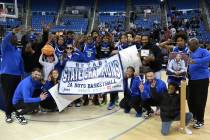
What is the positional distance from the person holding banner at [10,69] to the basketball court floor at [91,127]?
0.36 m

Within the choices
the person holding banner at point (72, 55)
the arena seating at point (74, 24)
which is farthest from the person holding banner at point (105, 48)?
the arena seating at point (74, 24)

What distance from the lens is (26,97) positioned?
571 cm

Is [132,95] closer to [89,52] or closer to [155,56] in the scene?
[155,56]

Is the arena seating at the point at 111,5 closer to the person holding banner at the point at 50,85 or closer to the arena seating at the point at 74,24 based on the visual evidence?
the arena seating at the point at 74,24

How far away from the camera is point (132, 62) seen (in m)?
6.53

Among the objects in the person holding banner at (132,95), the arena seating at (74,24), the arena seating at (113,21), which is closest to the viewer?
the person holding banner at (132,95)

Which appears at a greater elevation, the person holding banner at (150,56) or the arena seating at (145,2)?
the arena seating at (145,2)

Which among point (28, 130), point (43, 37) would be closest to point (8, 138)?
point (28, 130)

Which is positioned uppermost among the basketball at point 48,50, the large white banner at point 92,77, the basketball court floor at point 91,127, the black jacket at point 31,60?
the basketball at point 48,50

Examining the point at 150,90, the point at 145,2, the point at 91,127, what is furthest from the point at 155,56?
the point at 145,2

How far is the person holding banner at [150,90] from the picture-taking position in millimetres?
5686

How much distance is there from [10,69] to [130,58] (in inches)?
84.5

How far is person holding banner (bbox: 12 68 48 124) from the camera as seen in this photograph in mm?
5719

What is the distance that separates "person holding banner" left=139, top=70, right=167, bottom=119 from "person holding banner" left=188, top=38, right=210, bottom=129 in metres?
0.52
